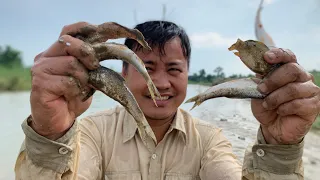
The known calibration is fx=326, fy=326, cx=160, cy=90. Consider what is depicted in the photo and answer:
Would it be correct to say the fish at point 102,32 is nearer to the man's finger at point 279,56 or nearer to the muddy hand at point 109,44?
the muddy hand at point 109,44

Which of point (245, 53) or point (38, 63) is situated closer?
point (38, 63)

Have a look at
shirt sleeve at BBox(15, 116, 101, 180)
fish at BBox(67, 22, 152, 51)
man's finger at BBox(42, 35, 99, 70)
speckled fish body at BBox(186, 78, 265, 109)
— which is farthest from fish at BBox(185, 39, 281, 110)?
shirt sleeve at BBox(15, 116, 101, 180)

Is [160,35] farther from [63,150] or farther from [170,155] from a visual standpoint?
[63,150]

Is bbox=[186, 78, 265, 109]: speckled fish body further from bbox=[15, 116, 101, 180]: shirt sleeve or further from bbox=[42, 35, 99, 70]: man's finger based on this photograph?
bbox=[15, 116, 101, 180]: shirt sleeve

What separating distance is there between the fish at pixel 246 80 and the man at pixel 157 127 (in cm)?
6

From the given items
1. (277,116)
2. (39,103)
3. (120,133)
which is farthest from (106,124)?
(277,116)

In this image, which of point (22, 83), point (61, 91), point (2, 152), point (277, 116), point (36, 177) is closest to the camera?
point (61, 91)

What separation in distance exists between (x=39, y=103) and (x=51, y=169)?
1.72 ft

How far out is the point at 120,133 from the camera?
11.1 feet

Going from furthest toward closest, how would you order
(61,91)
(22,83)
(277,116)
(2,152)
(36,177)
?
(22,83), (2,152), (277,116), (36,177), (61,91)

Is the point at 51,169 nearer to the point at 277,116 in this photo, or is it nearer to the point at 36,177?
the point at 36,177

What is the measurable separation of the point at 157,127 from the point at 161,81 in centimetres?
59

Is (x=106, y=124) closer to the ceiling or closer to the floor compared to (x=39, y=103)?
closer to the floor

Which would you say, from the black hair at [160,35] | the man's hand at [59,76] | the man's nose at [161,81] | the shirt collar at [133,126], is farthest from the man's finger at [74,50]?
the shirt collar at [133,126]
